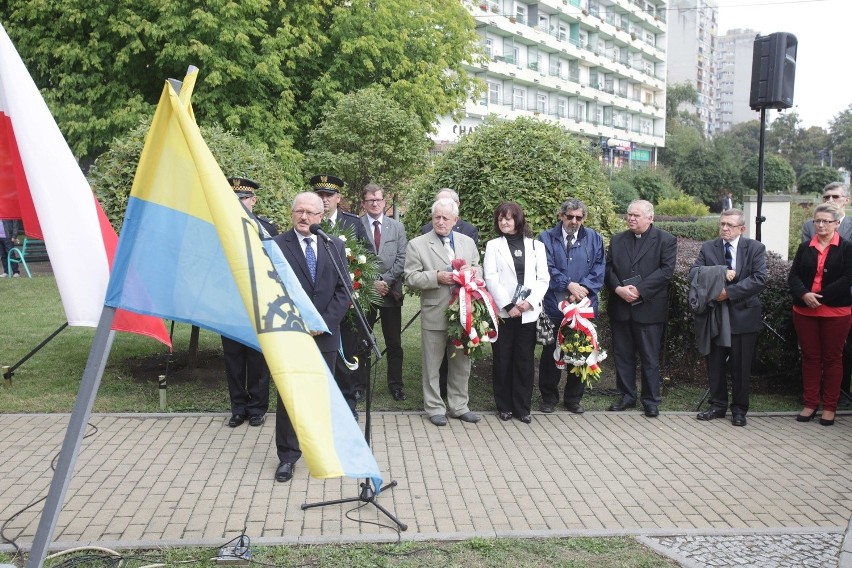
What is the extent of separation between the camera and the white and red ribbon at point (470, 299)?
24.3ft

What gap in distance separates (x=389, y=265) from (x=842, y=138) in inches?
4387

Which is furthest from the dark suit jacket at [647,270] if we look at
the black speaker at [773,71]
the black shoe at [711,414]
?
the black speaker at [773,71]

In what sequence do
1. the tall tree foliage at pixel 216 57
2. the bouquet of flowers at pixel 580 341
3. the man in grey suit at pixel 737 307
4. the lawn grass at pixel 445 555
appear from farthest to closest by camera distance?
the tall tree foliage at pixel 216 57, the bouquet of flowers at pixel 580 341, the man in grey suit at pixel 737 307, the lawn grass at pixel 445 555

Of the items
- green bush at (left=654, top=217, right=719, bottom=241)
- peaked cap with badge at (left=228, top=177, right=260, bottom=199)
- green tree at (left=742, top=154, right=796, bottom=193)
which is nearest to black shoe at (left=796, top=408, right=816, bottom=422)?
peaked cap with badge at (left=228, top=177, right=260, bottom=199)

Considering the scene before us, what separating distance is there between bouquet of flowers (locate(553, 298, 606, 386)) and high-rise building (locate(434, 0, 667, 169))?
39493 mm

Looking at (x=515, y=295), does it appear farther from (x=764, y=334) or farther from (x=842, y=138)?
(x=842, y=138)

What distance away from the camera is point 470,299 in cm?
746

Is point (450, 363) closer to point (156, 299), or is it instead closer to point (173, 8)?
point (156, 299)

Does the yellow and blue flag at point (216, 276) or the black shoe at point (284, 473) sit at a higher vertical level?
the yellow and blue flag at point (216, 276)

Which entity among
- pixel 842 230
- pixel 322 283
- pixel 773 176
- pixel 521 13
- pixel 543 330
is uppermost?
pixel 521 13

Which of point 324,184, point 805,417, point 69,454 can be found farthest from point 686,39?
point 69,454

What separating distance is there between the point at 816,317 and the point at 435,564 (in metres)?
5.18

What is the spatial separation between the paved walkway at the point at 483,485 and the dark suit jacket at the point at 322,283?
1226mm

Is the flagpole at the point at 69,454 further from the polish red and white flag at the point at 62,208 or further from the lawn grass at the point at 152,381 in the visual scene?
the lawn grass at the point at 152,381
